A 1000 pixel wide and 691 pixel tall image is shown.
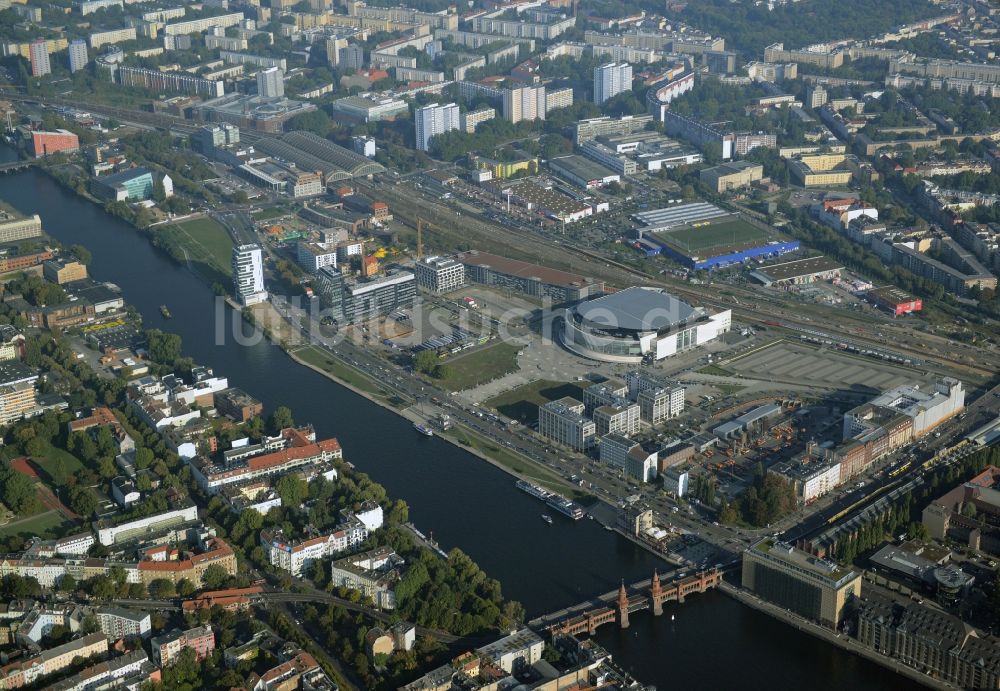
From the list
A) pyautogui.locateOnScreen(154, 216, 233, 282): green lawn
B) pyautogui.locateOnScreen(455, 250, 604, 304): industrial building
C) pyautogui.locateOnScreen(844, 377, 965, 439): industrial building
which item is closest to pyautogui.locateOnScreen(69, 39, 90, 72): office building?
pyautogui.locateOnScreen(154, 216, 233, 282): green lawn

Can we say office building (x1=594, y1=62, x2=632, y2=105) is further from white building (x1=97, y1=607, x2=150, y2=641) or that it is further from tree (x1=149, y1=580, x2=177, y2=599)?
white building (x1=97, y1=607, x2=150, y2=641)

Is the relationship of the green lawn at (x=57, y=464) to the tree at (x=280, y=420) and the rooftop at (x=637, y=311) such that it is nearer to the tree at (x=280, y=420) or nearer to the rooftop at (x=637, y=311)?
the tree at (x=280, y=420)

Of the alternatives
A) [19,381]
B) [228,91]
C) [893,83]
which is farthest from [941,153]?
[19,381]

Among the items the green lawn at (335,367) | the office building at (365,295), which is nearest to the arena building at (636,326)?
the office building at (365,295)

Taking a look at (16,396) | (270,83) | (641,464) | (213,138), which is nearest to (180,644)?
(641,464)

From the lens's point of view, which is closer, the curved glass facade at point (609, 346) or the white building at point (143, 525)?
the white building at point (143, 525)

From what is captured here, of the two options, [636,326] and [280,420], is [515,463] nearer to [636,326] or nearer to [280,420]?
[280,420]
